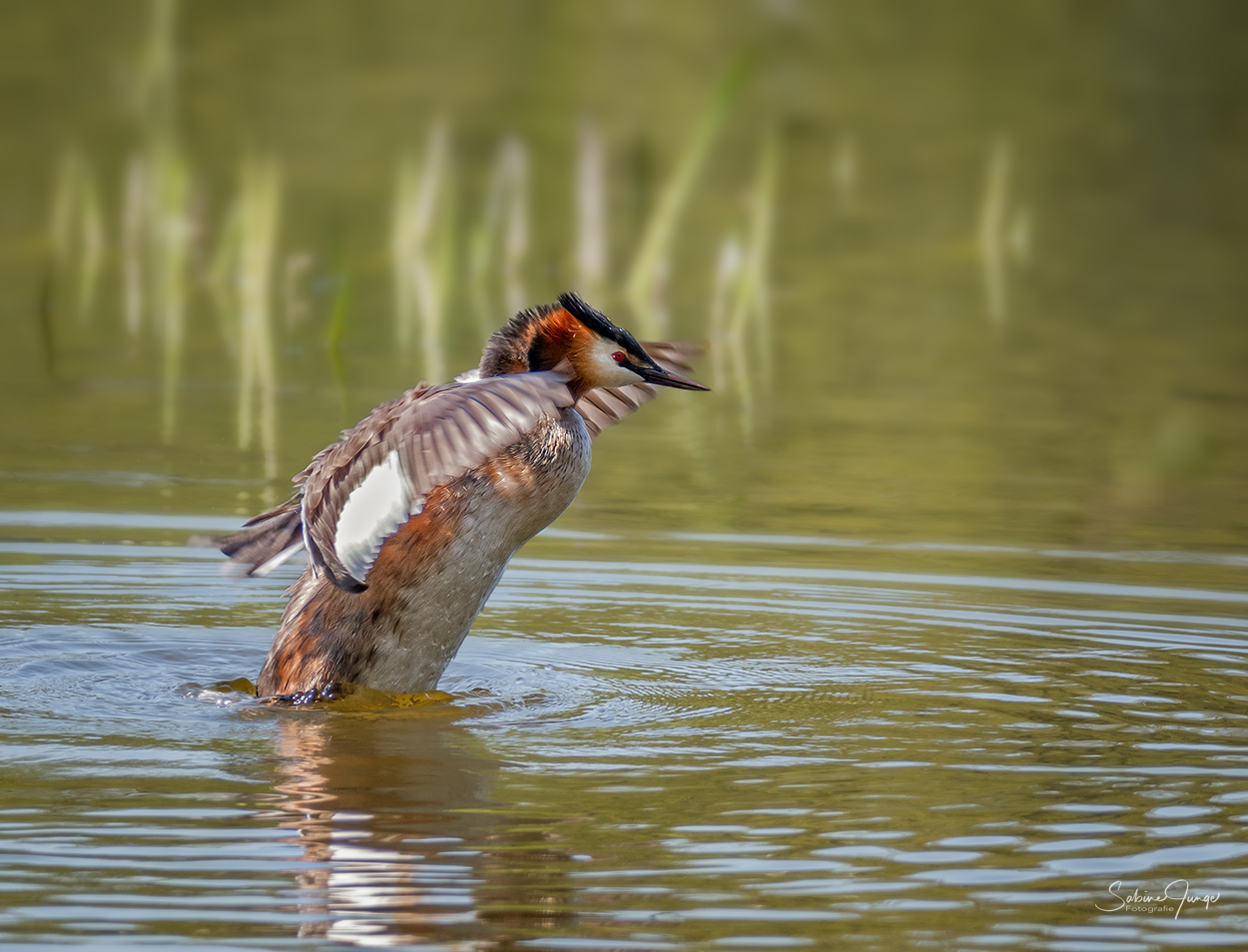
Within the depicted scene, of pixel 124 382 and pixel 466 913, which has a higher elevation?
pixel 124 382

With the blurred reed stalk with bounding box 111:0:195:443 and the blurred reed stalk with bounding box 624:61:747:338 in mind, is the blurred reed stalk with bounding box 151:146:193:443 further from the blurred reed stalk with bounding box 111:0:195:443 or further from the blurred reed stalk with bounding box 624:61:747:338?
the blurred reed stalk with bounding box 624:61:747:338

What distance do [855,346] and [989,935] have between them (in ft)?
34.2

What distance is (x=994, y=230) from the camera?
64.3 ft

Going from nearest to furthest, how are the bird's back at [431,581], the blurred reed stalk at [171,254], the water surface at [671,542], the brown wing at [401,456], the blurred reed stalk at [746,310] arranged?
the water surface at [671,542]
the brown wing at [401,456]
the bird's back at [431,581]
the blurred reed stalk at [746,310]
the blurred reed stalk at [171,254]

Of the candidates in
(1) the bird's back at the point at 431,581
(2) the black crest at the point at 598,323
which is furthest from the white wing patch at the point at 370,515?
(2) the black crest at the point at 598,323

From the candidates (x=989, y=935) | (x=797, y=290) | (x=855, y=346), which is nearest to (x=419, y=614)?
(x=989, y=935)

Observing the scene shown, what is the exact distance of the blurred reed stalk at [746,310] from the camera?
12.9m

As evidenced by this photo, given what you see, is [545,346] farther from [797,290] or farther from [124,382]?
[797,290]

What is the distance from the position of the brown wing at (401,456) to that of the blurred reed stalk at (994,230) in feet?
35.9

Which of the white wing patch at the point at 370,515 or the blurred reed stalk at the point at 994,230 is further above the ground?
the blurred reed stalk at the point at 994,230

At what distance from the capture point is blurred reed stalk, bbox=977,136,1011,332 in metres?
16.9

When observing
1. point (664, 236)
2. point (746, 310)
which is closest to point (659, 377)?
point (664, 236)

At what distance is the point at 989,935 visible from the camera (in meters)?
4.05

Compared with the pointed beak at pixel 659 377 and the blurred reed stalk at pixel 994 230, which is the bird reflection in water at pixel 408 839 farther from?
the blurred reed stalk at pixel 994 230
